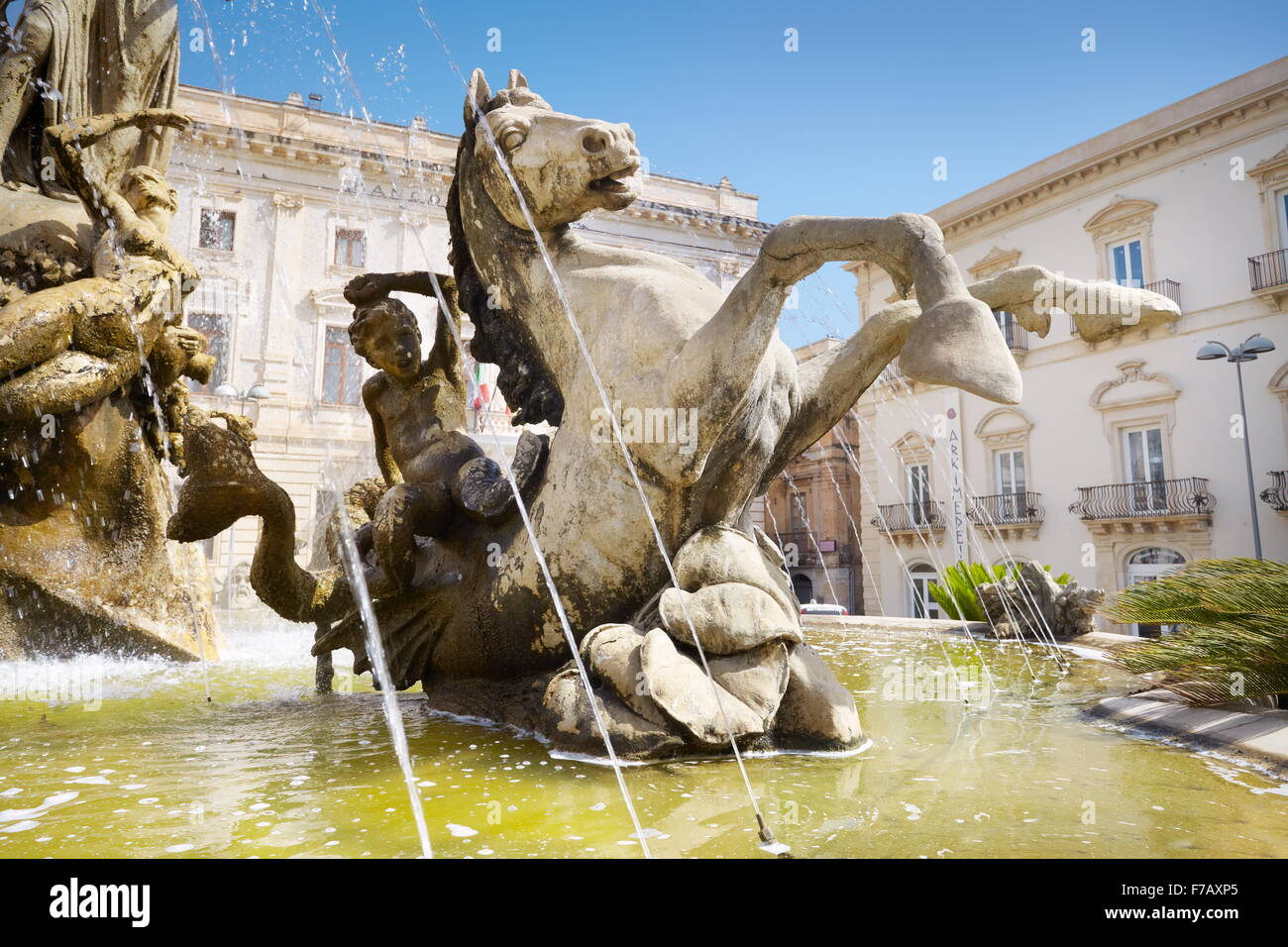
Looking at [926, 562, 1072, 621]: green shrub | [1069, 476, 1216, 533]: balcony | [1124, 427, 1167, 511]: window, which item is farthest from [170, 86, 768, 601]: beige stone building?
[1124, 427, 1167, 511]: window

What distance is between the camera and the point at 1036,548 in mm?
22203

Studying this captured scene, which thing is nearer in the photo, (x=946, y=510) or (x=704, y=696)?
(x=704, y=696)

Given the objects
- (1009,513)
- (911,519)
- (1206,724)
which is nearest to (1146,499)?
(1009,513)

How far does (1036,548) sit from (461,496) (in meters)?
22.2

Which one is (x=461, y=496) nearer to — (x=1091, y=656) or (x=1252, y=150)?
(x=1091, y=656)

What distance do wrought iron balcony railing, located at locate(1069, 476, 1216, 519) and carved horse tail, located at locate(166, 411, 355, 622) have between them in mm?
20563

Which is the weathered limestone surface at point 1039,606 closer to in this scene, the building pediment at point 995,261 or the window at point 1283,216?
the window at point 1283,216

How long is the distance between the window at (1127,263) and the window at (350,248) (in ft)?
64.8

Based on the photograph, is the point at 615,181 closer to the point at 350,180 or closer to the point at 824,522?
the point at 350,180

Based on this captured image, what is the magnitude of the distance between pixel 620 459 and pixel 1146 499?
21.2 metres

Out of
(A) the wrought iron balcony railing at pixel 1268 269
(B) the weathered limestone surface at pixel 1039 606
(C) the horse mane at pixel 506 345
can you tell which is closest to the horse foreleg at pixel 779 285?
(C) the horse mane at pixel 506 345

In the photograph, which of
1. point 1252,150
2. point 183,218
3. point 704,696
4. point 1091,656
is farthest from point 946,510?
point 704,696

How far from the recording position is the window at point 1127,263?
21.5m
